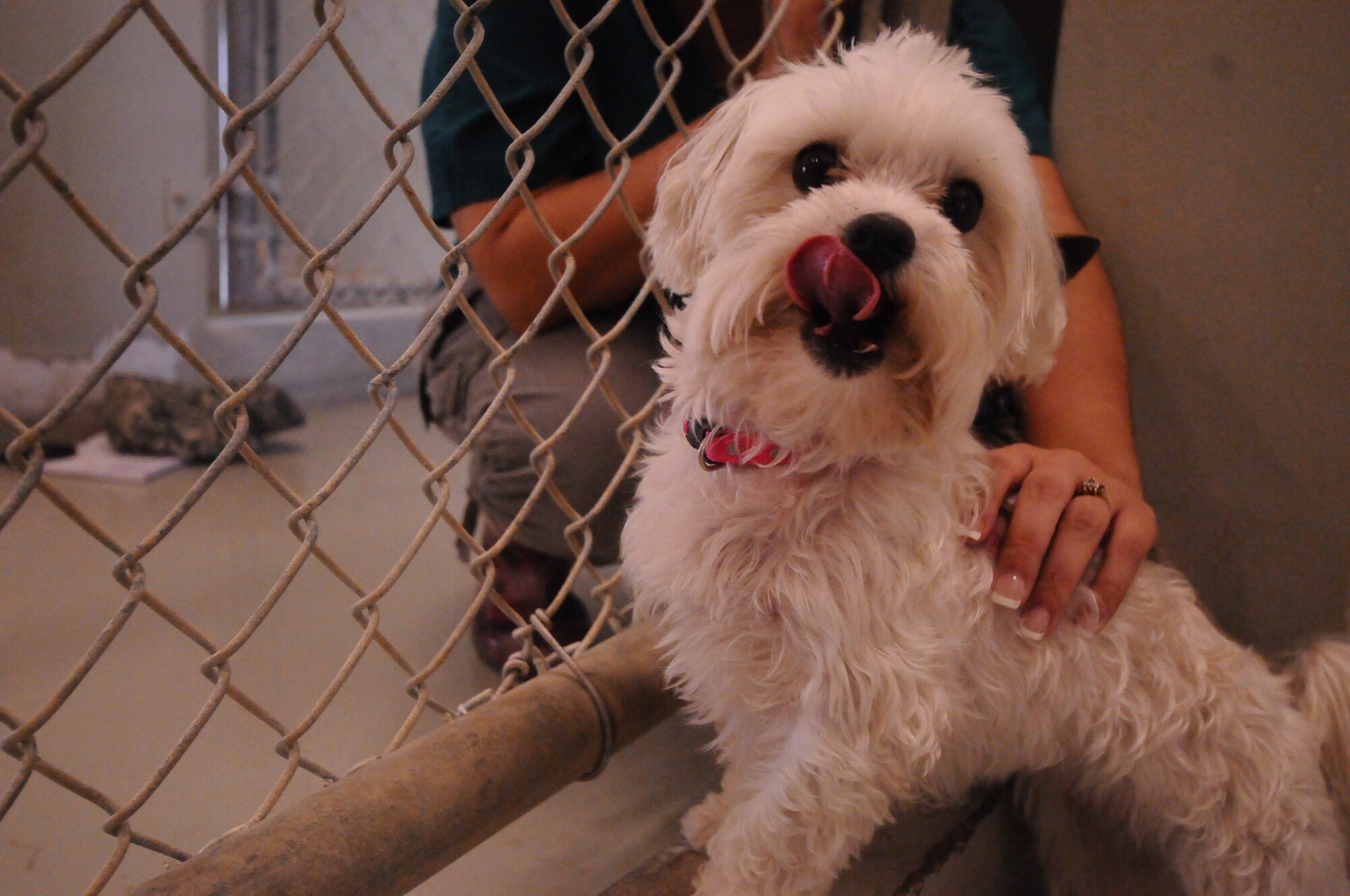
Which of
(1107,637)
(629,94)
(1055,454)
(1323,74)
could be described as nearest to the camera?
(1107,637)

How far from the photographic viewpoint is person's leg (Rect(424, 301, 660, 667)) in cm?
144

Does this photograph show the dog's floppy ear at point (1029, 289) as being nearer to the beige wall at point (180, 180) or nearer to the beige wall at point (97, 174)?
the beige wall at point (180, 180)

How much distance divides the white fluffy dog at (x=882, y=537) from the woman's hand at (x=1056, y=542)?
26mm

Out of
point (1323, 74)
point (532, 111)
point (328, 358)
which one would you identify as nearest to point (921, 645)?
point (532, 111)

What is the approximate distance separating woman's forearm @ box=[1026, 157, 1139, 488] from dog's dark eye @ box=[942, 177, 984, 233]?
0.43 metres

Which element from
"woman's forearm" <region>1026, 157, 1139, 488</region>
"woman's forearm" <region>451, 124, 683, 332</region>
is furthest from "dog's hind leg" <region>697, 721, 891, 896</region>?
"woman's forearm" <region>451, 124, 683, 332</region>

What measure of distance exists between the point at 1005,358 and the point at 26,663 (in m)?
1.57

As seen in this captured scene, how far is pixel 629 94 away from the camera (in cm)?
148

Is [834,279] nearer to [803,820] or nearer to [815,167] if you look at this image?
[815,167]

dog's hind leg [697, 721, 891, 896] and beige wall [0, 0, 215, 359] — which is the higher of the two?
beige wall [0, 0, 215, 359]

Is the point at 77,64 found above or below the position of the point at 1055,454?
above

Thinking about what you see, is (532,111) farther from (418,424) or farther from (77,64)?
(418,424)

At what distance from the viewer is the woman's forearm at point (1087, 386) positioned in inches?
48.6

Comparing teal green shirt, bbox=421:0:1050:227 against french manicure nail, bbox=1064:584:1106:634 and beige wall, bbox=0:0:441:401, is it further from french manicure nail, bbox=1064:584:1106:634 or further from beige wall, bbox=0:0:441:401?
beige wall, bbox=0:0:441:401
